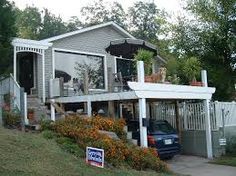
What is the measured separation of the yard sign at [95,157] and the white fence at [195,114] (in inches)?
355

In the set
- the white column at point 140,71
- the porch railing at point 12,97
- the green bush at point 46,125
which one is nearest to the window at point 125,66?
the porch railing at point 12,97

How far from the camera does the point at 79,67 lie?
22.3 meters

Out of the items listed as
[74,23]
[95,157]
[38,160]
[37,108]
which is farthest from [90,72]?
[74,23]

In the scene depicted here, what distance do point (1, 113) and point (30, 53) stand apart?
6.31 metres

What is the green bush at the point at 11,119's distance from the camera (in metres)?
15.7

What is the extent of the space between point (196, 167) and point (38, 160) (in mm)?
7175

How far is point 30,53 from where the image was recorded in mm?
21047

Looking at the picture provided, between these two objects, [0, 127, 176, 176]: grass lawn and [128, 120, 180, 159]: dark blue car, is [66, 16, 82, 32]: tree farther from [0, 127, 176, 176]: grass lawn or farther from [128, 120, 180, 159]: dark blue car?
[0, 127, 176, 176]: grass lawn

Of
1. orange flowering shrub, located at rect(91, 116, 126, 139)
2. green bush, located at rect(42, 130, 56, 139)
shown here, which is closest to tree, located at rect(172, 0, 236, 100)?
orange flowering shrub, located at rect(91, 116, 126, 139)

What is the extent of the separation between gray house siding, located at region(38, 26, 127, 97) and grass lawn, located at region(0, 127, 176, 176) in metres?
7.32

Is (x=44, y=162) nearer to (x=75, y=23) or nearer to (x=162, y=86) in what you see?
(x=162, y=86)

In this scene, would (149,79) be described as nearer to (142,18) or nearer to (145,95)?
(145,95)

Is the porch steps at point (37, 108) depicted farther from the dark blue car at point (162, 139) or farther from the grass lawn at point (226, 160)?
the grass lawn at point (226, 160)

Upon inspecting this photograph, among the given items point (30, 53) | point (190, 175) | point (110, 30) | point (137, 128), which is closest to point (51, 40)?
point (30, 53)
